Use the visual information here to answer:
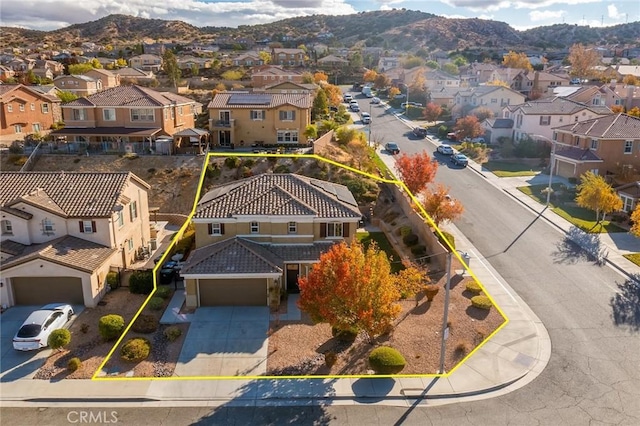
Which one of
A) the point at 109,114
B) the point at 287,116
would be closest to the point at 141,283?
the point at 287,116

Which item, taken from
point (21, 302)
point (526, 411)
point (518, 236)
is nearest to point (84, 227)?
point (21, 302)

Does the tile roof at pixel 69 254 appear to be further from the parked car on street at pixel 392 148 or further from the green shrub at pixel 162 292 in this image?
the parked car on street at pixel 392 148

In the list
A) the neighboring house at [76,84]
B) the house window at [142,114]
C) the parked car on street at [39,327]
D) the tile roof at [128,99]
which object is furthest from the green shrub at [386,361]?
the neighboring house at [76,84]

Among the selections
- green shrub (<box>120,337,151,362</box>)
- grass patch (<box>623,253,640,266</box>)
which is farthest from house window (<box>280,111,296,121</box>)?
green shrub (<box>120,337,151,362</box>)

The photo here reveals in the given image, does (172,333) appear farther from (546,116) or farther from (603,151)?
(546,116)

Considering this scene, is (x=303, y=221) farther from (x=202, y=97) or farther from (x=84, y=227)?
(x=202, y=97)
